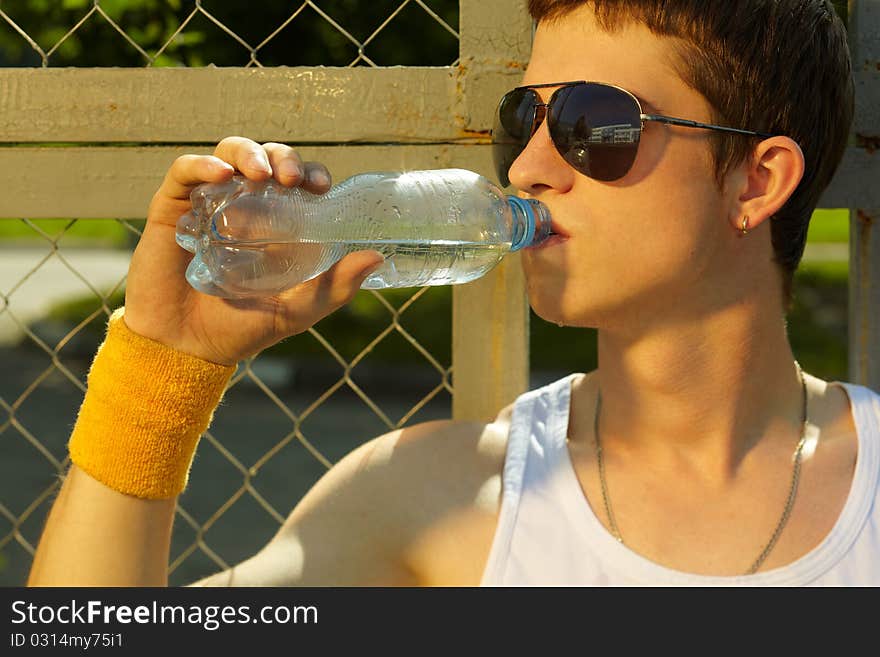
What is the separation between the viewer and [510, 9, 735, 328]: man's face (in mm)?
1847

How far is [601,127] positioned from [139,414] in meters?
0.84

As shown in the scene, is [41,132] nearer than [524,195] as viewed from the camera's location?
No

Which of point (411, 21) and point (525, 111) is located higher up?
point (411, 21)

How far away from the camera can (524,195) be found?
194cm

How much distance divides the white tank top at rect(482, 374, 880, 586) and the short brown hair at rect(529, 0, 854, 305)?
0.47m

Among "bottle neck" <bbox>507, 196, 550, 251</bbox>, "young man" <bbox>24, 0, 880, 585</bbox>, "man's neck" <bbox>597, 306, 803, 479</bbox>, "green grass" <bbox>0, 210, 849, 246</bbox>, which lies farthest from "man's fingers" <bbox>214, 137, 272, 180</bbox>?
"green grass" <bbox>0, 210, 849, 246</bbox>

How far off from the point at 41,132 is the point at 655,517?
131 centimetres

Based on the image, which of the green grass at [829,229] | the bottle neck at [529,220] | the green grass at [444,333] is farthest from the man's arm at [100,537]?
the green grass at [829,229]

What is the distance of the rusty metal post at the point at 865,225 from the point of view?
85.3 inches

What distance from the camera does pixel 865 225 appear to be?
223cm

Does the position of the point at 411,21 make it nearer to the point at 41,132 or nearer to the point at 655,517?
the point at 41,132

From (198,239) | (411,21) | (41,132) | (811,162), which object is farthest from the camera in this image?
(411,21)

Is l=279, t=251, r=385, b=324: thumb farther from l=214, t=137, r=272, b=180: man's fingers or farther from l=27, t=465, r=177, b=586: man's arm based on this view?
l=27, t=465, r=177, b=586: man's arm
